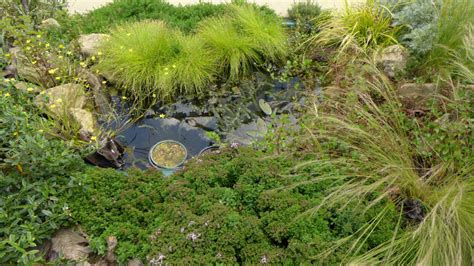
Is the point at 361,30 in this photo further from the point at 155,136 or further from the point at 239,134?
the point at 155,136

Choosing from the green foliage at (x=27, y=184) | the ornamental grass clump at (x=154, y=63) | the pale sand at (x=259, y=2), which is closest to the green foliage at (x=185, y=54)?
the ornamental grass clump at (x=154, y=63)

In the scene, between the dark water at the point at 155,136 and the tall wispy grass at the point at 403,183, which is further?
the dark water at the point at 155,136

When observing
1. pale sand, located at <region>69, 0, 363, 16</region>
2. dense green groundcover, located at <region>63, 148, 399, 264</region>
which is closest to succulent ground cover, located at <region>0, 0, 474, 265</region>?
dense green groundcover, located at <region>63, 148, 399, 264</region>

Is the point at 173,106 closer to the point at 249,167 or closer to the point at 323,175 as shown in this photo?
the point at 249,167

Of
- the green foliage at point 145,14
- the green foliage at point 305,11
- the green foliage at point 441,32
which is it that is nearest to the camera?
the green foliage at point 441,32

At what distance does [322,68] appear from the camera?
3992mm

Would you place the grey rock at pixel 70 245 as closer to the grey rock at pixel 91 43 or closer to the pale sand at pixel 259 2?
the grey rock at pixel 91 43

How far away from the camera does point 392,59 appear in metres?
3.66

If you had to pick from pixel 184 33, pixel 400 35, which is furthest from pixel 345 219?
pixel 184 33

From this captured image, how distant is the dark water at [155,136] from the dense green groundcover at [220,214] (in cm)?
72

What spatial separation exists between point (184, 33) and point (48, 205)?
8.06 ft

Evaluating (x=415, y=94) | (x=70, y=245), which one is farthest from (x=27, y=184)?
(x=415, y=94)

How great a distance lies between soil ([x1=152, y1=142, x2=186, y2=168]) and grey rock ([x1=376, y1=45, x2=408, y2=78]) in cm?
201

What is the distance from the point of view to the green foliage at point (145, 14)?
4309 mm
